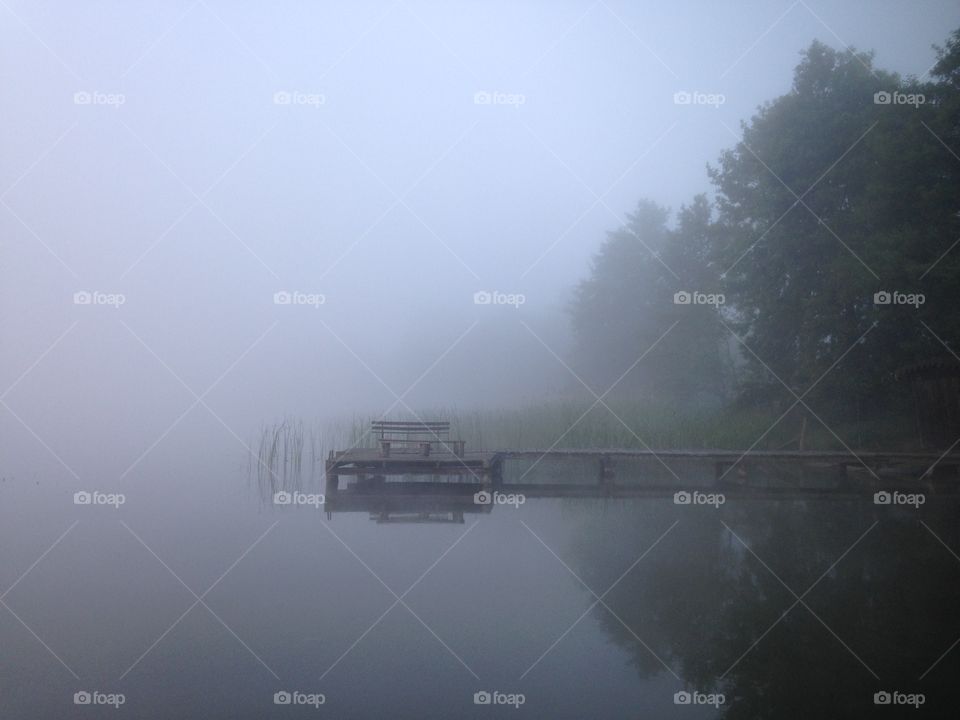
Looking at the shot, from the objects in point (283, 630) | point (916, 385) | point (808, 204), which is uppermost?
point (808, 204)

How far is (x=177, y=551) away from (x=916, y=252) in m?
9.40

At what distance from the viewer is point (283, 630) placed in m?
3.94

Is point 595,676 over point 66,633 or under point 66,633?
under

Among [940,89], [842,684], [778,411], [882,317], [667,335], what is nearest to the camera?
[842,684]

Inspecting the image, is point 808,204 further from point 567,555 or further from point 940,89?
point 567,555

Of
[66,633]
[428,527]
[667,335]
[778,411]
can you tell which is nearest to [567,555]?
[428,527]
